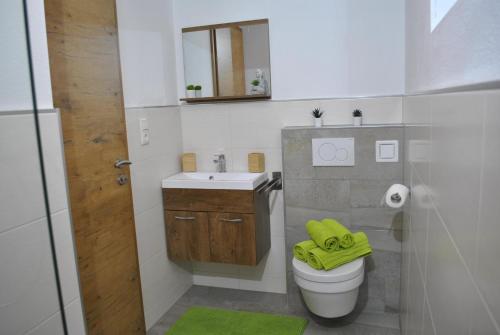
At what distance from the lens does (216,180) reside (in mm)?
2691

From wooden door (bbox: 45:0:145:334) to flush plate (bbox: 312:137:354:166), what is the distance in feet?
3.84

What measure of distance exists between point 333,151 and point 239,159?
0.73 metres

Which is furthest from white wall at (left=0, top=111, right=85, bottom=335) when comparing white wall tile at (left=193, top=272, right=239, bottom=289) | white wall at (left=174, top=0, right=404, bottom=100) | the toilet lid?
white wall tile at (left=193, top=272, right=239, bottom=289)

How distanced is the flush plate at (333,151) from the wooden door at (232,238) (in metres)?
0.57

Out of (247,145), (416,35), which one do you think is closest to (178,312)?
(247,145)

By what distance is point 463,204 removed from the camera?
2.59ft

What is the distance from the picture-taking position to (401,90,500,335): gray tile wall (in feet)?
1.99

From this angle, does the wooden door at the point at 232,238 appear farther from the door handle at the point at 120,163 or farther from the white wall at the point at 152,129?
the door handle at the point at 120,163

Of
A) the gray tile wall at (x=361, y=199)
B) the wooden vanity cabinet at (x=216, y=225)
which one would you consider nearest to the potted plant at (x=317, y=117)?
the gray tile wall at (x=361, y=199)

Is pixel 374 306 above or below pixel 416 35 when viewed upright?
below

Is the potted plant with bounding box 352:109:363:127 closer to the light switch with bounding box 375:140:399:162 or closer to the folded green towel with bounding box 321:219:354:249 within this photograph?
the light switch with bounding box 375:140:399:162

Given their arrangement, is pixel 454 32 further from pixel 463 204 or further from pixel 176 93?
pixel 176 93

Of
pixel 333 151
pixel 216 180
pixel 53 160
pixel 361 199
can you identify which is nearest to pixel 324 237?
pixel 361 199

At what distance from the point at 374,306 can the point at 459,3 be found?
2228 millimetres
